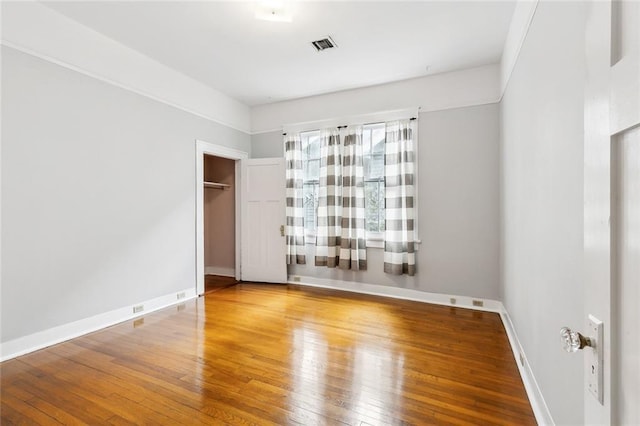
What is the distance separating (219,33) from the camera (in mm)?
3119

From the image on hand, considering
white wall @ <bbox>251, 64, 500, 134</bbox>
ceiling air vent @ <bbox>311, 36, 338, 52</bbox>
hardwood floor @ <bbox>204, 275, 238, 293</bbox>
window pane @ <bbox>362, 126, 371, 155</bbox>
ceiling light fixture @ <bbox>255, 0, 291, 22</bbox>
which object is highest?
ceiling air vent @ <bbox>311, 36, 338, 52</bbox>

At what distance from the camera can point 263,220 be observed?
5066 millimetres

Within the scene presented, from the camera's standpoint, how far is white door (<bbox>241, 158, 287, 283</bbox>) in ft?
16.2

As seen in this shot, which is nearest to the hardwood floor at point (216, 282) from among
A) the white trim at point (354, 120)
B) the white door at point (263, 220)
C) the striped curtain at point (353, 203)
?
the white door at point (263, 220)

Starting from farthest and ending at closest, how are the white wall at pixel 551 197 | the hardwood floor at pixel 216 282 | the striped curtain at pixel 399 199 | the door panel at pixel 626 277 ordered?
the hardwood floor at pixel 216 282 → the striped curtain at pixel 399 199 → the white wall at pixel 551 197 → the door panel at pixel 626 277

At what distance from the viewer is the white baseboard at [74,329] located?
256cm

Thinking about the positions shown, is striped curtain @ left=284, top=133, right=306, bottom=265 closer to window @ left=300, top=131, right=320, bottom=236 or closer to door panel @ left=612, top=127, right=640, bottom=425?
window @ left=300, top=131, right=320, bottom=236

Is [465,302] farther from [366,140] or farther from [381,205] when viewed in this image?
[366,140]

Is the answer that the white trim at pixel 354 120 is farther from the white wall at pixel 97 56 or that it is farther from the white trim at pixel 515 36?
the white wall at pixel 97 56

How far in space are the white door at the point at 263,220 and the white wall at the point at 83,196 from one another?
113 cm

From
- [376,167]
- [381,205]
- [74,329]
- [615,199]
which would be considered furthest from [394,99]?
[74,329]

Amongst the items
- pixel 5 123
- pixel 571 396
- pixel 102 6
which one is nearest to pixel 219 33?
pixel 102 6

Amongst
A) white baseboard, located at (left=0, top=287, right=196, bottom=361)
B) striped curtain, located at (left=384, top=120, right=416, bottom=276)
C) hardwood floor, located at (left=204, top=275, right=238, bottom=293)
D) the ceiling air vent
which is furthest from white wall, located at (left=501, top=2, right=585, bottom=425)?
hardwood floor, located at (left=204, top=275, right=238, bottom=293)

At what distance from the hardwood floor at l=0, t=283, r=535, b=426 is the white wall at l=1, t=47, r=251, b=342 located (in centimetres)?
45
